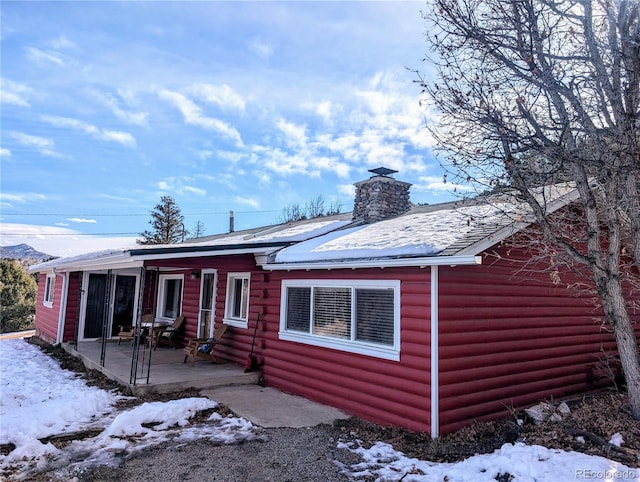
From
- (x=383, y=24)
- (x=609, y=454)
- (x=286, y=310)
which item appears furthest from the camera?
(x=286, y=310)

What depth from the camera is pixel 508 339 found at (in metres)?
6.16

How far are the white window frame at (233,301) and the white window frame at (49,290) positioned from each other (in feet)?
27.2

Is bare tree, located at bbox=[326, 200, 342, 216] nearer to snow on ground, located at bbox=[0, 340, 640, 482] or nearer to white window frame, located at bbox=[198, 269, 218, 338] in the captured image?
white window frame, located at bbox=[198, 269, 218, 338]

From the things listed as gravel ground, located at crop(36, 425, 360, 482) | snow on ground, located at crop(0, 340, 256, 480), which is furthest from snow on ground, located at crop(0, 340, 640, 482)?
gravel ground, located at crop(36, 425, 360, 482)

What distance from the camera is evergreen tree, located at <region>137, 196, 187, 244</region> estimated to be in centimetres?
3700

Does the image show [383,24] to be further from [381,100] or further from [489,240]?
[489,240]

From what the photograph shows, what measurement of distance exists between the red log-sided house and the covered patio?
0.56 m

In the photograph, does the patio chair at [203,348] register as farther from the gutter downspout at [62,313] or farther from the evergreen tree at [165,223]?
the evergreen tree at [165,223]

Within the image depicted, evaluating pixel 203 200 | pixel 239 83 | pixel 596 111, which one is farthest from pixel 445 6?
pixel 203 200

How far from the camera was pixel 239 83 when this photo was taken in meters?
9.36

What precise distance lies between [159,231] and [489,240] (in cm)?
3593

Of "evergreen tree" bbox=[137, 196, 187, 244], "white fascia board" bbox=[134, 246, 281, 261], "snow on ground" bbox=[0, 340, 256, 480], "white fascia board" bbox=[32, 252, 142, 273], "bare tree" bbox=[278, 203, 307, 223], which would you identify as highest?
"bare tree" bbox=[278, 203, 307, 223]

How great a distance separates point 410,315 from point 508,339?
5.88 ft

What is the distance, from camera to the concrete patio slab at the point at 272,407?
568 centimetres
